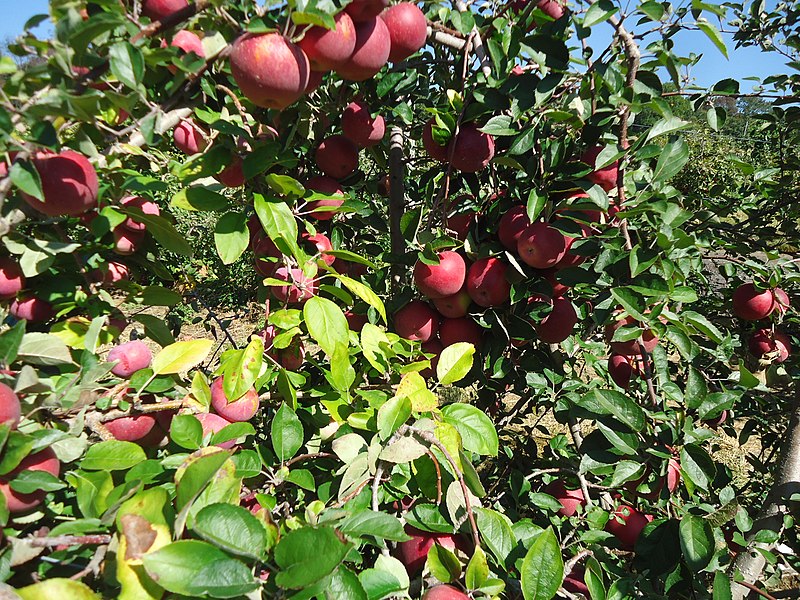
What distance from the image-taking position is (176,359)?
3.11ft

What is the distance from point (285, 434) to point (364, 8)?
71 centimetres

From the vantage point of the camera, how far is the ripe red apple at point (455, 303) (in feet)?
4.05

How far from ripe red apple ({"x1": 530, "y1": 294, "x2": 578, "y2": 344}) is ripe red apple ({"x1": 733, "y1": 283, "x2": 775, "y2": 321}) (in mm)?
775

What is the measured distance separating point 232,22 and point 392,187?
0.73 meters

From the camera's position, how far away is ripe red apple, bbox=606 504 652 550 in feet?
4.05

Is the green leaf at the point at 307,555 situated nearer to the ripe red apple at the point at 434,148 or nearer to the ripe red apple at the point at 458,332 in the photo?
the ripe red apple at the point at 458,332

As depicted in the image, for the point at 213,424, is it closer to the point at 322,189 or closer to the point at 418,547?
the point at 418,547

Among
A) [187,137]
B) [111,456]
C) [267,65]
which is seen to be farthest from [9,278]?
[267,65]

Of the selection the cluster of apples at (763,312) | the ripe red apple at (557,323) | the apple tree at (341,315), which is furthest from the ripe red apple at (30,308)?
the cluster of apples at (763,312)

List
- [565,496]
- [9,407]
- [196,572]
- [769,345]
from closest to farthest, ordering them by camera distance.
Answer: [196,572], [9,407], [565,496], [769,345]

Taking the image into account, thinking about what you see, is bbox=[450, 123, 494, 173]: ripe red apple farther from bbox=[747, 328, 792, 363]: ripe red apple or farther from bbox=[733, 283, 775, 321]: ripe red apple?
bbox=[747, 328, 792, 363]: ripe red apple

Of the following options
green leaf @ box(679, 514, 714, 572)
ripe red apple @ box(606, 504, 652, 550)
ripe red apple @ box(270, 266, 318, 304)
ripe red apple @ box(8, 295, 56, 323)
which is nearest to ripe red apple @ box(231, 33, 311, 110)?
ripe red apple @ box(270, 266, 318, 304)

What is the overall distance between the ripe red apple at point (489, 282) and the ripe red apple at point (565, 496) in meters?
0.58

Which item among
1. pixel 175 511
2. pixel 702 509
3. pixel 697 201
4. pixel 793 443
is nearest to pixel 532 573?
pixel 175 511
